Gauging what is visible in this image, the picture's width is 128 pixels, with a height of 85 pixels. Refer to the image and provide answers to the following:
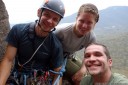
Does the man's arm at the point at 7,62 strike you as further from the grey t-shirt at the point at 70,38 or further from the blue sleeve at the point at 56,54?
the grey t-shirt at the point at 70,38

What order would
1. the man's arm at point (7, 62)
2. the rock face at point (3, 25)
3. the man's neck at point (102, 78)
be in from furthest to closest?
the rock face at point (3, 25) < the man's arm at point (7, 62) < the man's neck at point (102, 78)

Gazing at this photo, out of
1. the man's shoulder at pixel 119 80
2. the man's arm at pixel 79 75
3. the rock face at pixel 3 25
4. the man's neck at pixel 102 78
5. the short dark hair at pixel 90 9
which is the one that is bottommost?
the man's arm at pixel 79 75

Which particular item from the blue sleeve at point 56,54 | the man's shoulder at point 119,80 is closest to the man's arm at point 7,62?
the blue sleeve at point 56,54

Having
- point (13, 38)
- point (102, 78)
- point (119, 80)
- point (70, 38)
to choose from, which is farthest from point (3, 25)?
point (119, 80)

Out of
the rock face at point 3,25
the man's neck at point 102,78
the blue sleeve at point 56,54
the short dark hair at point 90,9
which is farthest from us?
the rock face at point 3,25

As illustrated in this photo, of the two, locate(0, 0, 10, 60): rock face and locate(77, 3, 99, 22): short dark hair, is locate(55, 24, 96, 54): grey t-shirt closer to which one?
locate(77, 3, 99, 22): short dark hair

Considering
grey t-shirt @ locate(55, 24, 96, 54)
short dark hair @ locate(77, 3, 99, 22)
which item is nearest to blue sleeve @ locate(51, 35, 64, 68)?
grey t-shirt @ locate(55, 24, 96, 54)

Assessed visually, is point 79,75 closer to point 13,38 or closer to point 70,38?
point 70,38

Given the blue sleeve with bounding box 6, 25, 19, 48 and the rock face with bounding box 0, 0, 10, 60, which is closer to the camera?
the blue sleeve with bounding box 6, 25, 19, 48

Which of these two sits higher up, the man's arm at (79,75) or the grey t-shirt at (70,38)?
the grey t-shirt at (70,38)

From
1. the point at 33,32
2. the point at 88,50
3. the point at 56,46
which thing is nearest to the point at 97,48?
the point at 88,50

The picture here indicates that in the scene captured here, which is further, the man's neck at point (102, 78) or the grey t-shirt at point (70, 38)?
the grey t-shirt at point (70, 38)
